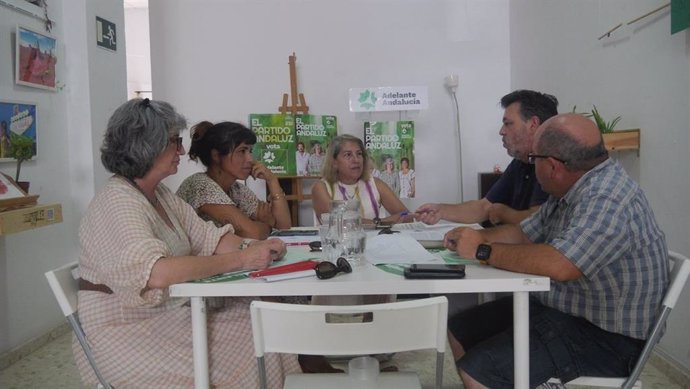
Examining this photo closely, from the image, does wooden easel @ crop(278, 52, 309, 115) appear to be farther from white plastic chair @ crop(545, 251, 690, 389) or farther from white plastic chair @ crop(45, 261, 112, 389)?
white plastic chair @ crop(545, 251, 690, 389)

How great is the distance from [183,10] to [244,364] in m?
3.71

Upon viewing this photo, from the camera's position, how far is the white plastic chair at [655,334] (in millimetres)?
1269

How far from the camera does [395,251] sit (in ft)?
4.90

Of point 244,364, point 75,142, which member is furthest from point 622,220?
point 75,142

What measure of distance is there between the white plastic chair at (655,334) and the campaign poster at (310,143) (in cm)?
282

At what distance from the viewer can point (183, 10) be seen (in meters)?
4.29

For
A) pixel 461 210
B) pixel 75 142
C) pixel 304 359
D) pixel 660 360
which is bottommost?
pixel 660 360

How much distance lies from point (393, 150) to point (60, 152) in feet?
7.64

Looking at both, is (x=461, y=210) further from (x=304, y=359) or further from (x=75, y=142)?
(x=75, y=142)

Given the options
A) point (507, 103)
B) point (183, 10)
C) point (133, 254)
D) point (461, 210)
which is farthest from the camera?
point (183, 10)

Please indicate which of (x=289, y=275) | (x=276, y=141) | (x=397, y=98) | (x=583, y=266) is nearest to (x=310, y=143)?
(x=276, y=141)

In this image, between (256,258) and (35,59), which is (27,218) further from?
(256,258)

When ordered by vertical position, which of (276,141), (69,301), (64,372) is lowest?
(64,372)

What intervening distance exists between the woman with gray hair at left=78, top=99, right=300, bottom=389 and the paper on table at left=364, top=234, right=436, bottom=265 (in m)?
0.28
